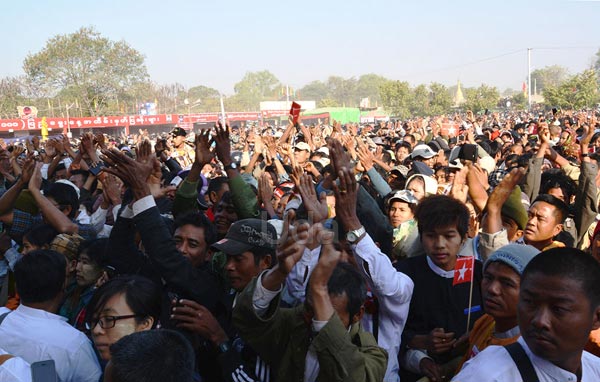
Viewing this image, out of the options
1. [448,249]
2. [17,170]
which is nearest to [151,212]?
[448,249]

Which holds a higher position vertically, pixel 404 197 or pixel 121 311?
pixel 404 197

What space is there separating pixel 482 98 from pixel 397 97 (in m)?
12.2

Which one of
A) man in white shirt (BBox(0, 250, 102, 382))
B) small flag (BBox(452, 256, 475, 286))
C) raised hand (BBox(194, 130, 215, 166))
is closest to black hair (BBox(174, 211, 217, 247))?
man in white shirt (BBox(0, 250, 102, 382))

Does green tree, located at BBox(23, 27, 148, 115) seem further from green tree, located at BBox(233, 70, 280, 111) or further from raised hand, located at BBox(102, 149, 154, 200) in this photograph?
green tree, located at BBox(233, 70, 280, 111)

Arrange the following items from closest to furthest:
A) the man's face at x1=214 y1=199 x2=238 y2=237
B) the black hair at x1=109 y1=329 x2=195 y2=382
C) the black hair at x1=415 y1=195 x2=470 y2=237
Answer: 1. the black hair at x1=109 y1=329 x2=195 y2=382
2. the black hair at x1=415 y1=195 x2=470 y2=237
3. the man's face at x1=214 y1=199 x2=238 y2=237

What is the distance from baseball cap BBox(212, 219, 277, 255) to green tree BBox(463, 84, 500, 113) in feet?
164

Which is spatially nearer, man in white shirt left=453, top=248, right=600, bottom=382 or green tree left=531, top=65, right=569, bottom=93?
man in white shirt left=453, top=248, right=600, bottom=382

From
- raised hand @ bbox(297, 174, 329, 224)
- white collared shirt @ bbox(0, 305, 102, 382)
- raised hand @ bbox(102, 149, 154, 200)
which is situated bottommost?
white collared shirt @ bbox(0, 305, 102, 382)

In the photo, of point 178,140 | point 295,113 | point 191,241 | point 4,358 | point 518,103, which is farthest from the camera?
point 518,103

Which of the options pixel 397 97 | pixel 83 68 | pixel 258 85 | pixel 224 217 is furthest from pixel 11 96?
pixel 258 85

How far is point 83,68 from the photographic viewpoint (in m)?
55.9

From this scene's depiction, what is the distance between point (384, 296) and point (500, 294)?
0.56 metres

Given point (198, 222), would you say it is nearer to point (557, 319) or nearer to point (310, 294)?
point (310, 294)

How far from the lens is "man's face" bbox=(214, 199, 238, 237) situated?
4.57 m
